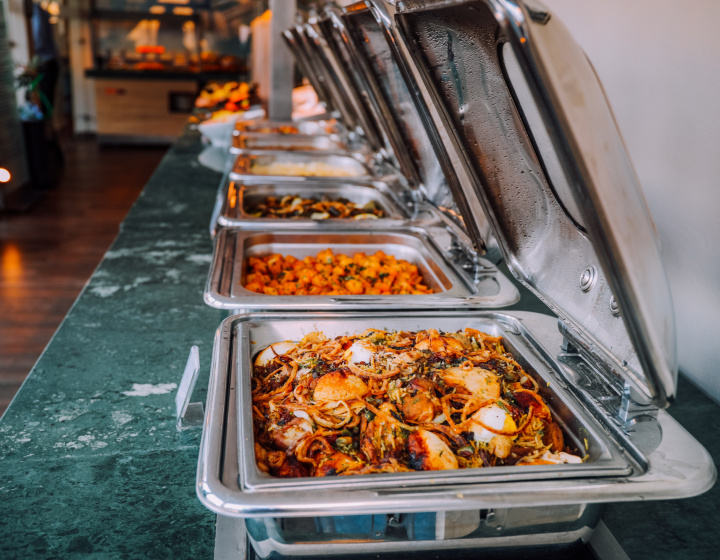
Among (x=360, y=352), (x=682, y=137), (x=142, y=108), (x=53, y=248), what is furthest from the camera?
(x=142, y=108)

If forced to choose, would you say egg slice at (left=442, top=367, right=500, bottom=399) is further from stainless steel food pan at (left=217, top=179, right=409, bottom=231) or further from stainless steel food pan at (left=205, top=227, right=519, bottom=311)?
stainless steel food pan at (left=217, top=179, right=409, bottom=231)

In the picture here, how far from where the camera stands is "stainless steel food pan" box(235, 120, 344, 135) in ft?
11.7

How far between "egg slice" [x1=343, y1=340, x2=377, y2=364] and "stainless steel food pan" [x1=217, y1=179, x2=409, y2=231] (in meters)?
0.81

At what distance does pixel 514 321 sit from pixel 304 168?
1842mm

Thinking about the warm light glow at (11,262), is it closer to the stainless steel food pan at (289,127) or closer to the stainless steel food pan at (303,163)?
the stainless steel food pan at (289,127)

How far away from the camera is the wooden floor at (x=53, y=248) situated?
3232mm

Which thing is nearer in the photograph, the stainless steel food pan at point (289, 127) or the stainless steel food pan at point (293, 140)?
the stainless steel food pan at point (293, 140)

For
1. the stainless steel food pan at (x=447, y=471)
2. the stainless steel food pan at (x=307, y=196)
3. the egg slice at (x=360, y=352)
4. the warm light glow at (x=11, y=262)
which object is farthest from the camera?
the warm light glow at (x=11, y=262)

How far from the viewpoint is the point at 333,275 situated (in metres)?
1.59

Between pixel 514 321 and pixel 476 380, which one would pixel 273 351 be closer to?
pixel 476 380

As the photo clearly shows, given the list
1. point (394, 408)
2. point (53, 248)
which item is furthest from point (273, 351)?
point (53, 248)

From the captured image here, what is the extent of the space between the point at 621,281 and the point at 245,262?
1178 millimetres

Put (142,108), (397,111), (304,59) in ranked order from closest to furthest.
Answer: (397,111)
(304,59)
(142,108)

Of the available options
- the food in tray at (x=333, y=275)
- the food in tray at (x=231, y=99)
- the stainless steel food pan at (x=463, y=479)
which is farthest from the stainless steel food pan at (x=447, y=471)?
the food in tray at (x=231, y=99)
